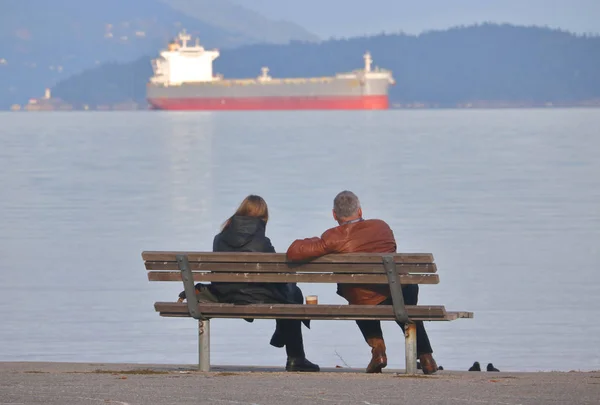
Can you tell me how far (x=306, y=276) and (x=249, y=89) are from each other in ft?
369

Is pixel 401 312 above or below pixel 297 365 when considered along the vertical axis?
above

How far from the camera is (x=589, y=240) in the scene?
1442 cm

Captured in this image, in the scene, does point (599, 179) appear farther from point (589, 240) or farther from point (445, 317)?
point (445, 317)

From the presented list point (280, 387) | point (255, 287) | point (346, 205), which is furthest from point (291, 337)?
point (280, 387)

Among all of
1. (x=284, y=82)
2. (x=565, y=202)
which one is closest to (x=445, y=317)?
(x=565, y=202)

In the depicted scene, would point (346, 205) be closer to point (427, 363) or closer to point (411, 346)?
point (411, 346)

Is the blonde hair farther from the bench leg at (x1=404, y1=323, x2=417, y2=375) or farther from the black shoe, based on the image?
the bench leg at (x1=404, y1=323, x2=417, y2=375)

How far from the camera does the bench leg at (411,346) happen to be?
5793mm

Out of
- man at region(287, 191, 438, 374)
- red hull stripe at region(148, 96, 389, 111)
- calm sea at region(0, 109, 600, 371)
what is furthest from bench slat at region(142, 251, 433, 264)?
red hull stripe at region(148, 96, 389, 111)

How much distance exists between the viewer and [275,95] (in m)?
115

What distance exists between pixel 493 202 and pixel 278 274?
593 inches

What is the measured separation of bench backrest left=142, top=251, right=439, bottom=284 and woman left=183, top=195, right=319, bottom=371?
0.49 ft

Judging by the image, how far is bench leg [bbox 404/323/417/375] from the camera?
5.79 meters

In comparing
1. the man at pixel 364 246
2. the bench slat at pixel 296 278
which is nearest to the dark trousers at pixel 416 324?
the man at pixel 364 246
